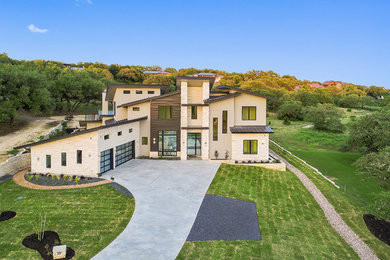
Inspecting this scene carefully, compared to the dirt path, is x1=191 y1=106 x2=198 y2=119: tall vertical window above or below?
above

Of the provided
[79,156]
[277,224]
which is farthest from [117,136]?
[277,224]

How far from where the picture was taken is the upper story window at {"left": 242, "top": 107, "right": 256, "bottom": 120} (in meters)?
22.6

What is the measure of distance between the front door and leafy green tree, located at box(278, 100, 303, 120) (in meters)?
41.1

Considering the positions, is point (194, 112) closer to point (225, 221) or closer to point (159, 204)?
point (159, 204)

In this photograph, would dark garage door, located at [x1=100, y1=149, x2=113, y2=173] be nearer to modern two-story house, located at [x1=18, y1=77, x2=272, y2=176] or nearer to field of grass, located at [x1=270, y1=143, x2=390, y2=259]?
modern two-story house, located at [x1=18, y1=77, x2=272, y2=176]

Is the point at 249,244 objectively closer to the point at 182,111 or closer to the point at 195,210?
the point at 195,210

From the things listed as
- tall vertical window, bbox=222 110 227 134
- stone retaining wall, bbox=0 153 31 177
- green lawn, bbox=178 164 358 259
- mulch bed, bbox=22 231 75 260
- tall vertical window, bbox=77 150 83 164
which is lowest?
green lawn, bbox=178 164 358 259

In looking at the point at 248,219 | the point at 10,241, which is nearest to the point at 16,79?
the point at 10,241

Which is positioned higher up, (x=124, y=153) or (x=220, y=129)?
(x=220, y=129)

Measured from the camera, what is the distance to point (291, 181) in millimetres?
18453

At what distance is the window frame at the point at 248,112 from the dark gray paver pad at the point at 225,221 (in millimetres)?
10334

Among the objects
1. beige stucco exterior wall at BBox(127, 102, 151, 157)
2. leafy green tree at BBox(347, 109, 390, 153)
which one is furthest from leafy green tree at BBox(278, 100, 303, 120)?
beige stucco exterior wall at BBox(127, 102, 151, 157)

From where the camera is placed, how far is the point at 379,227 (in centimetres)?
1311

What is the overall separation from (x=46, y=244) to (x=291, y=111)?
57.6m
